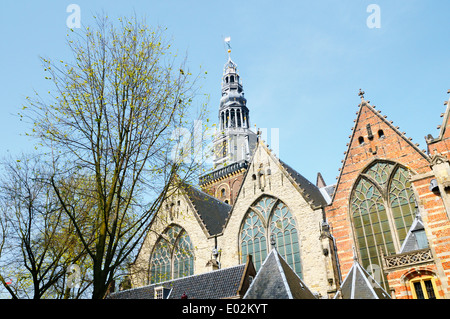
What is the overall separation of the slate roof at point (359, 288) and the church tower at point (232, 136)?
20.4 metres

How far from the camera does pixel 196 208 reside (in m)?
25.9

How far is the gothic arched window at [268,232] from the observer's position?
65.9 ft

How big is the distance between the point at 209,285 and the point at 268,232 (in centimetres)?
505

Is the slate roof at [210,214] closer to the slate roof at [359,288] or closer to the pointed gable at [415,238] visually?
the slate roof at [359,288]

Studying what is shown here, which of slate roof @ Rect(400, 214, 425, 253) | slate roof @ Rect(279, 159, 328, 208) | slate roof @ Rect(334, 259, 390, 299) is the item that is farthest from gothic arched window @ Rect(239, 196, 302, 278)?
slate roof @ Rect(400, 214, 425, 253)

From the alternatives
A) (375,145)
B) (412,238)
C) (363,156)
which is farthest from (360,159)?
(412,238)

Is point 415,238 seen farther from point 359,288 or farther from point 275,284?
point 275,284

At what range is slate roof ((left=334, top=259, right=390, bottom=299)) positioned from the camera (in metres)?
13.9

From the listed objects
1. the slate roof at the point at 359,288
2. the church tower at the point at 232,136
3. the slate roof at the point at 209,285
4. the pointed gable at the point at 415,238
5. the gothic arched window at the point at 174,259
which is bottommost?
the slate roof at the point at 359,288

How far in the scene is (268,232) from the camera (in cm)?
2131

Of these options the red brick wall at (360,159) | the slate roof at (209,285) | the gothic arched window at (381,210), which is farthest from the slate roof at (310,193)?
the slate roof at (209,285)

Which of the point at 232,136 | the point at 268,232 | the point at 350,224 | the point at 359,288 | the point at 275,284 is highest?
the point at 232,136

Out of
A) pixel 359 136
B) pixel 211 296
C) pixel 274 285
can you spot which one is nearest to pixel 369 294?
pixel 274 285
